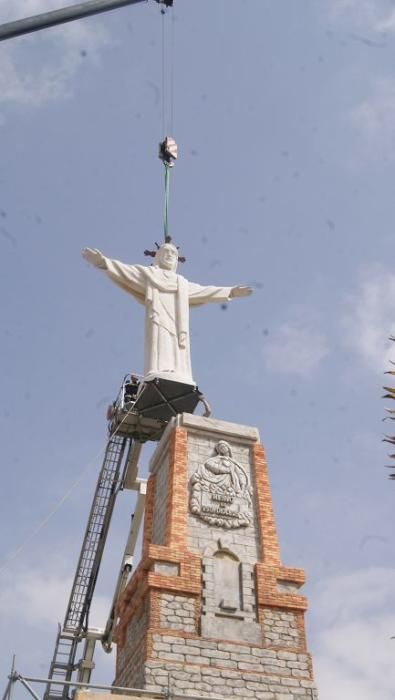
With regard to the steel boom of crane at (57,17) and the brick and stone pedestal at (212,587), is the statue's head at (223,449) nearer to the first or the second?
the brick and stone pedestal at (212,587)

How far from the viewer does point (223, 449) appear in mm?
17078

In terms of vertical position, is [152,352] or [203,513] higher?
[152,352]

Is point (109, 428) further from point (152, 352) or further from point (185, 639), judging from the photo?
point (185, 639)

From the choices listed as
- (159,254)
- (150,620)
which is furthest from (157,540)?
(159,254)

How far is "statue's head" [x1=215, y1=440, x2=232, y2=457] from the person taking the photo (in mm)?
17047

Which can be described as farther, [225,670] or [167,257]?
[167,257]

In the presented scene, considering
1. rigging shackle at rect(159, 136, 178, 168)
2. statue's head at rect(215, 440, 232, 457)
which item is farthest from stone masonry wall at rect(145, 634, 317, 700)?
rigging shackle at rect(159, 136, 178, 168)

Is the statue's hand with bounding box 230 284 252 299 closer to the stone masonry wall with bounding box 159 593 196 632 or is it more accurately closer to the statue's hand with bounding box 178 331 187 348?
the statue's hand with bounding box 178 331 187 348

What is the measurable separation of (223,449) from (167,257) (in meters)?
5.59

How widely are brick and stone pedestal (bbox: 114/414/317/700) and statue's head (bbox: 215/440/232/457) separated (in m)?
0.02

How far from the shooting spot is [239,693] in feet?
44.9

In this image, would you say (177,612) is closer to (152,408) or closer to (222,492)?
(222,492)

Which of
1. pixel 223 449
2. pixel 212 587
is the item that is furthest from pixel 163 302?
pixel 212 587

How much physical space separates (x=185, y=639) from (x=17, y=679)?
10.4 ft
